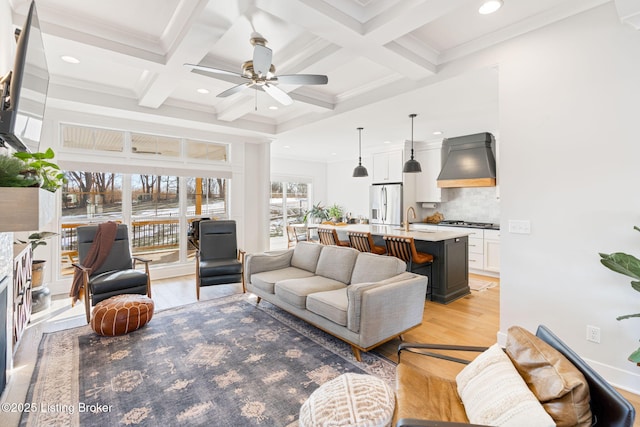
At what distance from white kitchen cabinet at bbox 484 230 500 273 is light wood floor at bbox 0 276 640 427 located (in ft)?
2.40

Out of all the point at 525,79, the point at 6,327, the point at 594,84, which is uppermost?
the point at 525,79

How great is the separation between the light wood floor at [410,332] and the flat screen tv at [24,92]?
5.59ft

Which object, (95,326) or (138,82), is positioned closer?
(95,326)

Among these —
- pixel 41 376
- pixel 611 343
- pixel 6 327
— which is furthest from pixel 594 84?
pixel 41 376

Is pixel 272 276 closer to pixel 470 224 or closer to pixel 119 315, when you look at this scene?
pixel 119 315

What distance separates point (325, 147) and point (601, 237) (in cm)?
547

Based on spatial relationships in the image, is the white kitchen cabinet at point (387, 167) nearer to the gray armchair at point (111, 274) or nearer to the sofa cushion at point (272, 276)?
the sofa cushion at point (272, 276)

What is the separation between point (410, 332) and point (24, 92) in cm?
356

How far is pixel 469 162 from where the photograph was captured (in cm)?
587

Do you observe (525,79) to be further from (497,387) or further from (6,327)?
(6,327)

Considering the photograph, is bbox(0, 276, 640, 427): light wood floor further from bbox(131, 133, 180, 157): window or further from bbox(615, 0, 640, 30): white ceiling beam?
bbox(615, 0, 640, 30): white ceiling beam

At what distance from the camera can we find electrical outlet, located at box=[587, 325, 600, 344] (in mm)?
2271

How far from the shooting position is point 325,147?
278 inches

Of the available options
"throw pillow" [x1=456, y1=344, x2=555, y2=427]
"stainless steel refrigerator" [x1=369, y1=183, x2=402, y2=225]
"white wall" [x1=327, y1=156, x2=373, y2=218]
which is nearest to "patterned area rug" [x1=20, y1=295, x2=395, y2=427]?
"throw pillow" [x1=456, y1=344, x2=555, y2=427]
